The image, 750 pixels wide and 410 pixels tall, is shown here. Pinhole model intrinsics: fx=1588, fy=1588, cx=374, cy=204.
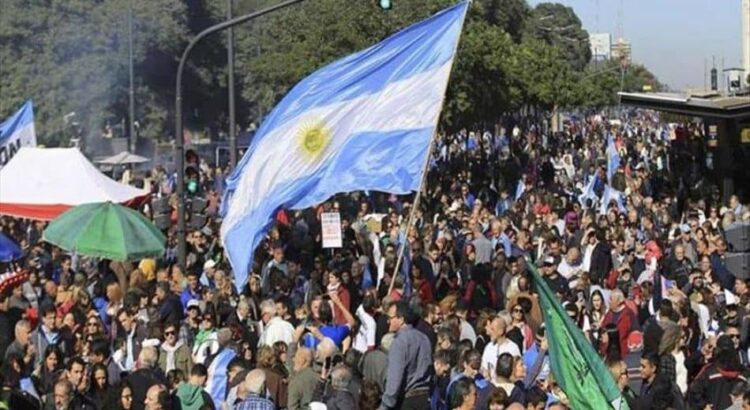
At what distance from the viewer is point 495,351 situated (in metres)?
12.5

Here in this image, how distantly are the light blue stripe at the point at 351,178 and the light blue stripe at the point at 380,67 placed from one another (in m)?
0.63

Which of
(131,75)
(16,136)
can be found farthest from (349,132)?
(131,75)

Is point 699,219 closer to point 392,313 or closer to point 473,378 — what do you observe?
point 392,313

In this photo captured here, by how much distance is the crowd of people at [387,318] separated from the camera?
11.4 meters

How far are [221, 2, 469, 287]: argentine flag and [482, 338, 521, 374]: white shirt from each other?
356 cm

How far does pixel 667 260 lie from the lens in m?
19.3

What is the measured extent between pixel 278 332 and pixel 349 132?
3.46m

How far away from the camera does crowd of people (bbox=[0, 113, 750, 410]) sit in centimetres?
1135

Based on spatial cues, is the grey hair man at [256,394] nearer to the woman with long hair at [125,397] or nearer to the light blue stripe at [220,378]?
the woman with long hair at [125,397]

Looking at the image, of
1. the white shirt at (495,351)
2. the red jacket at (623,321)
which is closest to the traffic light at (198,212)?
the red jacket at (623,321)

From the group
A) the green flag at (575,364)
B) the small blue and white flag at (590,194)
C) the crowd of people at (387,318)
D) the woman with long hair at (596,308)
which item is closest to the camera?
the green flag at (575,364)

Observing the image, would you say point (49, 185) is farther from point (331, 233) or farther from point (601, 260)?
point (601, 260)

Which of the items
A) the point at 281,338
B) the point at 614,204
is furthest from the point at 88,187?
the point at 281,338

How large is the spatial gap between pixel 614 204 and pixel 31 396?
57.4ft
